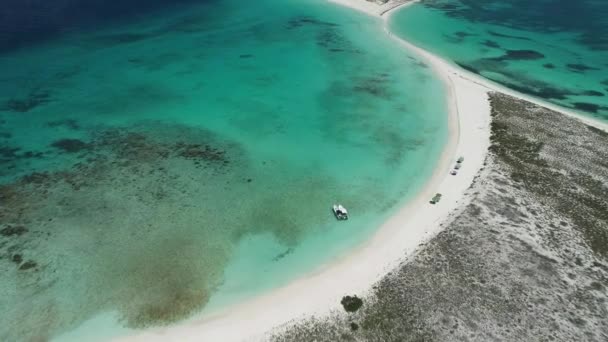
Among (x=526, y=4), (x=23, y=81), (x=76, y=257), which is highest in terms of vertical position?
(x=526, y=4)

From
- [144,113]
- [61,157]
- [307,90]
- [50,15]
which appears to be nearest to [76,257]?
[61,157]

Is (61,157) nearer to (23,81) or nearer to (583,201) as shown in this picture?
(23,81)

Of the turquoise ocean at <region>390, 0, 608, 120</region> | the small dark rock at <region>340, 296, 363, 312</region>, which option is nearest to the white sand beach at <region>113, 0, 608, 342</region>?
A: the small dark rock at <region>340, 296, 363, 312</region>

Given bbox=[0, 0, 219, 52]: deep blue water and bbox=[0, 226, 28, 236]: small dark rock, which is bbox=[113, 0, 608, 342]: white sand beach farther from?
bbox=[0, 0, 219, 52]: deep blue water

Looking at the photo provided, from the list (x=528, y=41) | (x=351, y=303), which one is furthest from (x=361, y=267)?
(x=528, y=41)

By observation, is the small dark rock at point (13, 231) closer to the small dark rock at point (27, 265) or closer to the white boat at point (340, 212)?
the small dark rock at point (27, 265)

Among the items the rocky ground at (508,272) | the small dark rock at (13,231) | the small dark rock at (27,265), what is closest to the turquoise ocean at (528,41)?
the rocky ground at (508,272)
